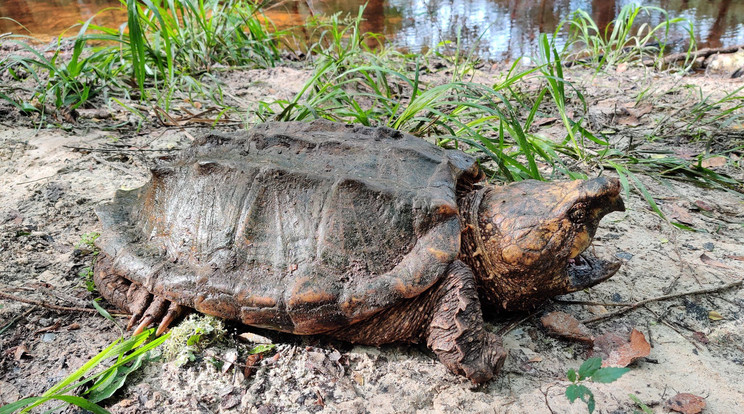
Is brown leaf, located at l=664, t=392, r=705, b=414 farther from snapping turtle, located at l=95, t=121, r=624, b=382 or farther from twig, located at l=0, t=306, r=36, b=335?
twig, located at l=0, t=306, r=36, b=335

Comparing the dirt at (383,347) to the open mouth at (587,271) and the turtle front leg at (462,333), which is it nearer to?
the turtle front leg at (462,333)

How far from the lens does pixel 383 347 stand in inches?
78.4

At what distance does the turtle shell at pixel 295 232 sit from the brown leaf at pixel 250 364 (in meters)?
0.14

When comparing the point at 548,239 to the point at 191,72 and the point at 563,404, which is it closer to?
the point at 563,404

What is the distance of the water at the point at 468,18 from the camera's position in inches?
253

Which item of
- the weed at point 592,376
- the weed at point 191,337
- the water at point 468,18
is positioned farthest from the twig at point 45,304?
the water at point 468,18

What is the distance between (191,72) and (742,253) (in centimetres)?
431

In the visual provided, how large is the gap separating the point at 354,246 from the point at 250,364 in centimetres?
62

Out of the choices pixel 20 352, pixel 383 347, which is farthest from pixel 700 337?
pixel 20 352

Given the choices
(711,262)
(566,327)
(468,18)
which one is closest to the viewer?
(566,327)

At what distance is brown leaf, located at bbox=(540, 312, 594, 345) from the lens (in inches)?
76.8

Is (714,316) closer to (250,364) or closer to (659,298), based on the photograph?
(659,298)

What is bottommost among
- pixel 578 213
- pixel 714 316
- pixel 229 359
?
pixel 714 316

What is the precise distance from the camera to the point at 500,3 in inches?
342
